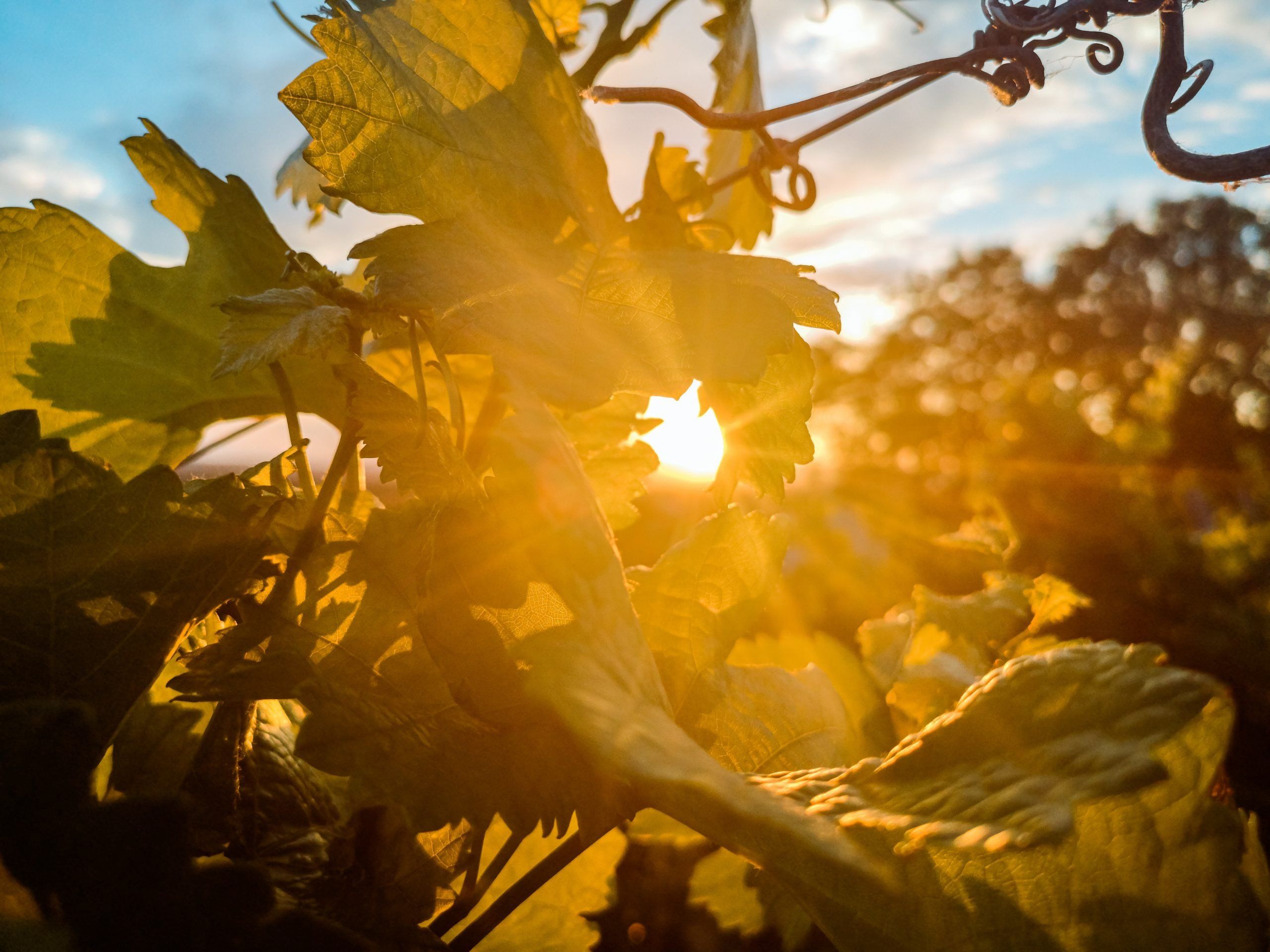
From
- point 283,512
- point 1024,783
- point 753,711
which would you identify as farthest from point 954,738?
point 283,512

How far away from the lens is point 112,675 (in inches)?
10.3

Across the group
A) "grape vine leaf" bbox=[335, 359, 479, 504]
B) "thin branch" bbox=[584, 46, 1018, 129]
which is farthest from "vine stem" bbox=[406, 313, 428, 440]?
"thin branch" bbox=[584, 46, 1018, 129]

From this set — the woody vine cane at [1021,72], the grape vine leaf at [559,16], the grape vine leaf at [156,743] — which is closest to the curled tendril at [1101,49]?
the woody vine cane at [1021,72]

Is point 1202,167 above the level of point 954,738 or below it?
above

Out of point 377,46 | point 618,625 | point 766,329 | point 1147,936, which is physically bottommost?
point 1147,936

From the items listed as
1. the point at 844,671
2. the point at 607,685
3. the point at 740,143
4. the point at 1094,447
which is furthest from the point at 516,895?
the point at 1094,447

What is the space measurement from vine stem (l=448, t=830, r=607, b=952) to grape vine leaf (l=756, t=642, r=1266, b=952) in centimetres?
9

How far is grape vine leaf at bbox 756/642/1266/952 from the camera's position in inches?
8.3

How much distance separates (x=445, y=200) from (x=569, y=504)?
17 cm

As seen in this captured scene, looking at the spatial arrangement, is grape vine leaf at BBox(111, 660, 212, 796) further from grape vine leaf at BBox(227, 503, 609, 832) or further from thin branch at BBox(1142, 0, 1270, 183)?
thin branch at BBox(1142, 0, 1270, 183)

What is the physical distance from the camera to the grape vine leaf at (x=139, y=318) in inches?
14.7

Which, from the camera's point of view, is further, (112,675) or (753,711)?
(753,711)

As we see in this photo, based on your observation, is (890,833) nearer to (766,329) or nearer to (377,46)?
(766,329)

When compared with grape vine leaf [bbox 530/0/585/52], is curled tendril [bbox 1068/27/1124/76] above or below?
below
